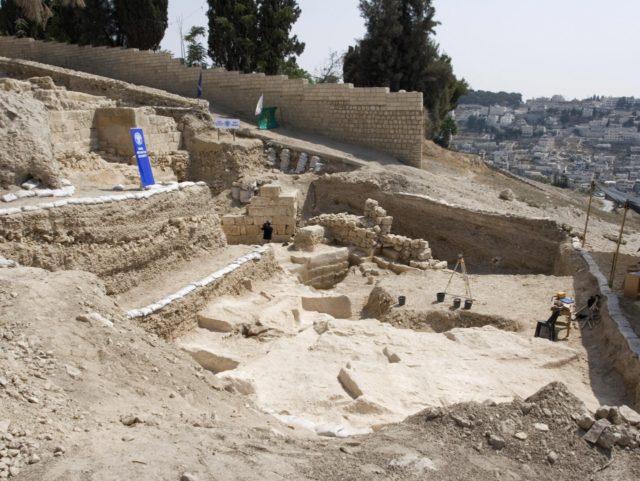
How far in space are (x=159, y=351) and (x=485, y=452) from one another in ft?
10.6

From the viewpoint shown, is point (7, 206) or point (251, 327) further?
point (251, 327)

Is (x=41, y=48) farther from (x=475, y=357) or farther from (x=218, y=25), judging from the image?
(x=475, y=357)

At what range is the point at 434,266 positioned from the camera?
529 inches

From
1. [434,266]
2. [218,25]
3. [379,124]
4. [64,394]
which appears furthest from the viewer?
[218,25]

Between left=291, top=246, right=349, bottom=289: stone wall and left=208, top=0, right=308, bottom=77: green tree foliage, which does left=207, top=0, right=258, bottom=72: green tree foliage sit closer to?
left=208, top=0, right=308, bottom=77: green tree foliage

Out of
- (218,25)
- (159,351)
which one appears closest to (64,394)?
(159,351)

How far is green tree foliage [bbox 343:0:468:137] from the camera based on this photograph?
24641 mm

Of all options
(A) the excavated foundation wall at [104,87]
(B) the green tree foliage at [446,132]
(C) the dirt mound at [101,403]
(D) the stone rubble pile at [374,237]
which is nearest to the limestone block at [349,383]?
(C) the dirt mound at [101,403]

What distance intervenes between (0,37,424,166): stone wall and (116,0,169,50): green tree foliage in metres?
3.77

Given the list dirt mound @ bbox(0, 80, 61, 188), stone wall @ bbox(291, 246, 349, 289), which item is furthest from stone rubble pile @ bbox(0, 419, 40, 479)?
stone wall @ bbox(291, 246, 349, 289)

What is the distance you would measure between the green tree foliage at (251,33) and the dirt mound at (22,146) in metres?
16.1

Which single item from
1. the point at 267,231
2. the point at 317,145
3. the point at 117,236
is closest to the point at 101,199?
the point at 117,236

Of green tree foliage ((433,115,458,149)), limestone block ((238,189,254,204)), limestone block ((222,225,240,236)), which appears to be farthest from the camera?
Answer: green tree foliage ((433,115,458,149))

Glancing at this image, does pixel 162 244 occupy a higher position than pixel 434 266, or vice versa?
pixel 162 244
